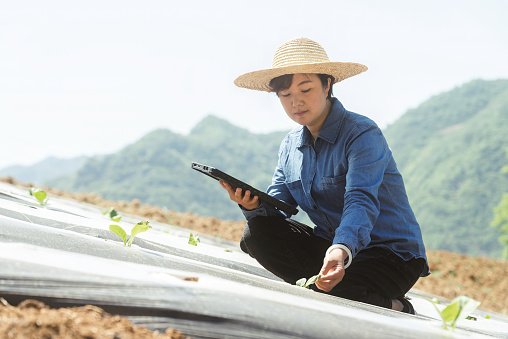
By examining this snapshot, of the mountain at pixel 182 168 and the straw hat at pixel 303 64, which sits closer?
the straw hat at pixel 303 64

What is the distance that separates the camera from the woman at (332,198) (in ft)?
6.77

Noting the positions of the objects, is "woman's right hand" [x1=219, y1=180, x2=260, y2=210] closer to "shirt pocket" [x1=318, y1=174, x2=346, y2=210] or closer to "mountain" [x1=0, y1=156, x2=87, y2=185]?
"shirt pocket" [x1=318, y1=174, x2=346, y2=210]

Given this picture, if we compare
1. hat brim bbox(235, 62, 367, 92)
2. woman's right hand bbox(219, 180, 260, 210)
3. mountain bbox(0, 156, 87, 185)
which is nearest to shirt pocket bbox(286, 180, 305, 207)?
woman's right hand bbox(219, 180, 260, 210)

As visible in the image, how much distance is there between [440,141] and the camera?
70562 mm

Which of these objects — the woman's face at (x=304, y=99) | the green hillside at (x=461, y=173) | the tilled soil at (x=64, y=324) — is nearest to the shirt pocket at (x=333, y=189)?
the woman's face at (x=304, y=99)

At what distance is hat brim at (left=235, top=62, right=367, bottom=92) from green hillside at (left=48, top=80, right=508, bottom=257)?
5226 centimetres

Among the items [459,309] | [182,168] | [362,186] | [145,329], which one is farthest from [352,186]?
[182,168]

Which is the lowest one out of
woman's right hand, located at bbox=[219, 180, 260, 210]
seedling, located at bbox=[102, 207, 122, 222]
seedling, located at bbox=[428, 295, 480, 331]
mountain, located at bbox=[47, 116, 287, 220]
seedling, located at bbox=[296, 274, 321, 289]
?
seedling, located at bbox=[296, 274, 321, 289]

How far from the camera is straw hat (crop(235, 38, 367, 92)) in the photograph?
88.5 inches

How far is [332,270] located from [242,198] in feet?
1.95

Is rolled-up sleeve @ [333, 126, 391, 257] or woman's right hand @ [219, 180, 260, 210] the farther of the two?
woman's right hand @ [219, 180, 260, 210]

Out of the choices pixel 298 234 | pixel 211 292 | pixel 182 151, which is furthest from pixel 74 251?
pixel 182 151

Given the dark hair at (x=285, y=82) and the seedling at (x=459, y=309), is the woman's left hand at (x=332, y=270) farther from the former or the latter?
the dark hair at (x=285, y=82)

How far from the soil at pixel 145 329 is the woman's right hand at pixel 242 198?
1.16m
